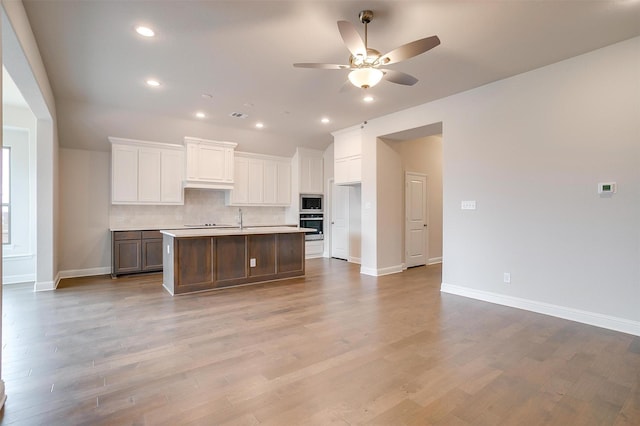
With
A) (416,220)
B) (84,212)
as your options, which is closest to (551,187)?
(416,220)

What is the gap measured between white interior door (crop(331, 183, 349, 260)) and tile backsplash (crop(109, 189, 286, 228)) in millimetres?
1344

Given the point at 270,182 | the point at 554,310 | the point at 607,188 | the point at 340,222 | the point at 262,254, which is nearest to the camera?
the point at 607,188

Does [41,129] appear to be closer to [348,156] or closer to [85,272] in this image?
[85,272]

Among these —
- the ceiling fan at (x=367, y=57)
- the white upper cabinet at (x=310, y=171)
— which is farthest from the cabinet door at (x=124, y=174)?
the ceiling fan at (x=367, y=57)

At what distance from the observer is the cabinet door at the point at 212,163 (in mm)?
6805

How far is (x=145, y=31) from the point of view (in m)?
3.07

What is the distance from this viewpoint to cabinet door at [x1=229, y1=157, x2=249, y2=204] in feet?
24.7

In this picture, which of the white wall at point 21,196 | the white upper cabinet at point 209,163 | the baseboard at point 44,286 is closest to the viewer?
the baseboard at point 44,286

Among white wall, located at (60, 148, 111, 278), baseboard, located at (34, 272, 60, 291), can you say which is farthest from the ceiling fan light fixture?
white wall, located at (60, 148, 111, 278)

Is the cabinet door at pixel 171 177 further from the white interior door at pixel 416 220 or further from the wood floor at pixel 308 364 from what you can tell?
the white interior door at pixel 416 220

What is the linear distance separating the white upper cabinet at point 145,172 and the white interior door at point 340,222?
3617 millimetres

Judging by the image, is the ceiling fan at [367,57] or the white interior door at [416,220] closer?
the ceiling fan at [367,57]

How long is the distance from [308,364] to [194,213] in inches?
217

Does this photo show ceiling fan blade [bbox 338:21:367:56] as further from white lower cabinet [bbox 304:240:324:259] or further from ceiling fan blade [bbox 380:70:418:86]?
white lower cabinet [bbox 304:240:324:259]
